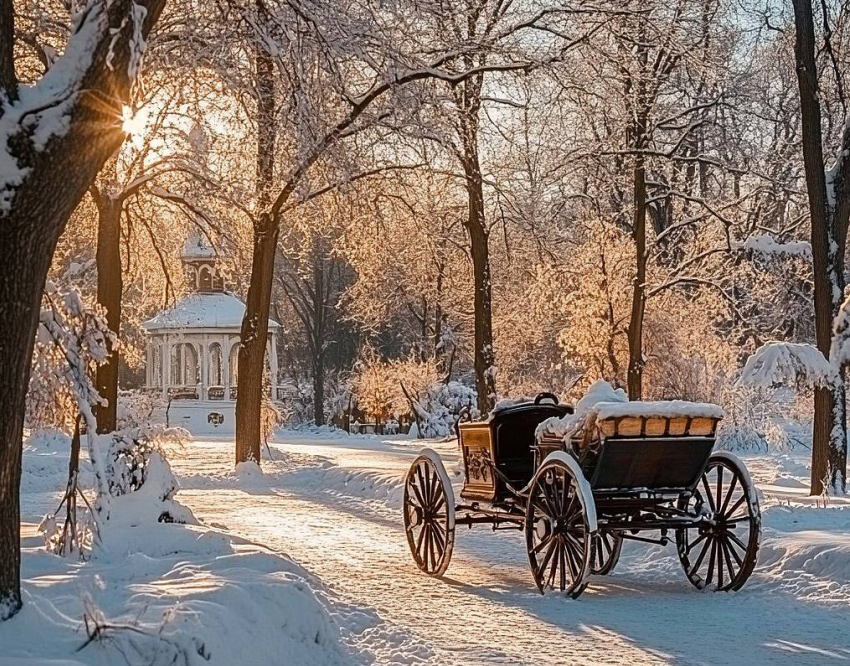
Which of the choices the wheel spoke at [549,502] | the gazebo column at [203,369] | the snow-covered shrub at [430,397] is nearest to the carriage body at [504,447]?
the wheel spoke at [549,502]

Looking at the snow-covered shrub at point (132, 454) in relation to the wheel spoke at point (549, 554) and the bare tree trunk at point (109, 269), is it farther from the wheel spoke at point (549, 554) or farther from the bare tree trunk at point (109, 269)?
the bare tree trunk at point (109, 269)

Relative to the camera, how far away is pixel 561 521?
9617mm

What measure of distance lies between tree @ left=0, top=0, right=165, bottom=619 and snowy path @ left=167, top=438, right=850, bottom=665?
105 inches

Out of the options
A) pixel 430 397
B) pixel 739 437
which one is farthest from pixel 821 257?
pixel 430 397

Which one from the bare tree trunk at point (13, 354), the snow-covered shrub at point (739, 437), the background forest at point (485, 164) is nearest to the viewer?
the bare tree trunk at point (13, 354)

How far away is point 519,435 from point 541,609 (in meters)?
2.63

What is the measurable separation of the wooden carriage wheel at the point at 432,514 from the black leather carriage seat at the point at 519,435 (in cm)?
63

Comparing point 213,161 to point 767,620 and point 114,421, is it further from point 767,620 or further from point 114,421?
point 767,620

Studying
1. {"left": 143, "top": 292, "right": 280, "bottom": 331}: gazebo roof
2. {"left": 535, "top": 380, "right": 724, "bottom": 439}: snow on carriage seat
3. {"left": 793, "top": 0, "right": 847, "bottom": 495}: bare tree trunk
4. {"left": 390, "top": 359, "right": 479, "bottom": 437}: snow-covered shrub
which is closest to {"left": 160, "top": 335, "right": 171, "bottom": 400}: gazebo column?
{"left": 143, "top": 292, "right": 280, "bottom": 331}: gazebo roof

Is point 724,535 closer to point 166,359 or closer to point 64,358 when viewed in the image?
point 64,358

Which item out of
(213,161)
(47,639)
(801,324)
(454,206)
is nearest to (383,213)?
(454,206)

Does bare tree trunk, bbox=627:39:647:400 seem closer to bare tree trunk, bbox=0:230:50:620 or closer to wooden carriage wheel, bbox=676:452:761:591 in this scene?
wooden carriage wheel, bbox=676:452:761:591

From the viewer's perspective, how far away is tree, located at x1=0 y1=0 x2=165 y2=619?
6.30m

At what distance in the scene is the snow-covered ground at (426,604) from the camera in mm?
6746
